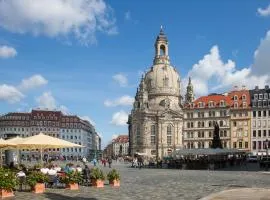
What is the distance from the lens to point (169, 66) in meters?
164

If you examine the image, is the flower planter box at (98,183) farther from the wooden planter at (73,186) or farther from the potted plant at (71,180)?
the wooden planter at (73,186)

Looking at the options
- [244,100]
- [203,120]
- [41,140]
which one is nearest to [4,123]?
[203,120]

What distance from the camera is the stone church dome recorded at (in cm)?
15875

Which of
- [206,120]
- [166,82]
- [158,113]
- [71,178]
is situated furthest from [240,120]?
[71,178]

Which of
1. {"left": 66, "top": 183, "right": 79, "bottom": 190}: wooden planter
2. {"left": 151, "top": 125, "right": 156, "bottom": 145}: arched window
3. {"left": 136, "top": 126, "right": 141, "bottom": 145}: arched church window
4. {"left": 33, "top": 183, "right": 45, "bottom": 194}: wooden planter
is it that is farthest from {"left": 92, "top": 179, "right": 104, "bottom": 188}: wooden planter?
{"left": 136, "top": 126, "right": 141, "bottom": 145}: arched church window

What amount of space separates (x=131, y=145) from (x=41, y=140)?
128533 millimetres

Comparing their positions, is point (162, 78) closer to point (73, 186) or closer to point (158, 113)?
point (158, 113)

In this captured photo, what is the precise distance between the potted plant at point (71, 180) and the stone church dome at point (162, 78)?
5090 inches

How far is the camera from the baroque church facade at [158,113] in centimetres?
15312

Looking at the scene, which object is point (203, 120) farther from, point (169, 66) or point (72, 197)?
point (72, 197)

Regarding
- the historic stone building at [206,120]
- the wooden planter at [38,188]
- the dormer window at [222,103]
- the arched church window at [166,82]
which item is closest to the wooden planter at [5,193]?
the wooden planter at [38,188]

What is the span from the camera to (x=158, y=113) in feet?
507

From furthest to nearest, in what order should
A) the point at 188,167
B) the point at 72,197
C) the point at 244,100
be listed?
1. the point at 244,100
2. the point at 188,167
3. the point at 72,197

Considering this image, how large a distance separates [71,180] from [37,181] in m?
2.26
